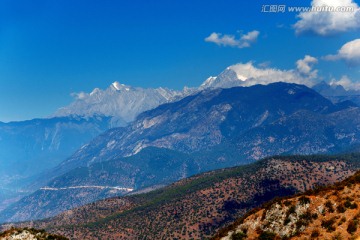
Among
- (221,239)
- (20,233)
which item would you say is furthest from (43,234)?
(221,239)

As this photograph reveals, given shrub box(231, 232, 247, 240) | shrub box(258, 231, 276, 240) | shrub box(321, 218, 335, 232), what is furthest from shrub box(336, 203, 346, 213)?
shrub box(231, 232, 247, 240)

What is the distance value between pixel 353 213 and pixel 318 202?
328 inches

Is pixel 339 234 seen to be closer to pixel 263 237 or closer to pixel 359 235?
pixel 359 235

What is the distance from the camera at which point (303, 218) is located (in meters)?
73.8

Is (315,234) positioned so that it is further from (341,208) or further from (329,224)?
(341,208)

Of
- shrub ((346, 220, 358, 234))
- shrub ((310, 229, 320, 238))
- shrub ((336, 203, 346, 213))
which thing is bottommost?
shrub ((310, 229, 320, 238))

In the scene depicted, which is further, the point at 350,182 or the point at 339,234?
the point at 350,182

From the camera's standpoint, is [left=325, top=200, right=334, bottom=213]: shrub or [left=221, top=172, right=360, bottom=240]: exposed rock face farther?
[left=325, top=200, right=334, bottom=213]: shrub

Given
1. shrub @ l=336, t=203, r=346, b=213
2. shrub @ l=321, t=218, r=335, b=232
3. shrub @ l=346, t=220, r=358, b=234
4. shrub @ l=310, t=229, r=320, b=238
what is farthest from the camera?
shrub @ l=336, t=203, r=346, b=213

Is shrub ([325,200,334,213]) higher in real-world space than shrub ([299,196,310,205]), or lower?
lower

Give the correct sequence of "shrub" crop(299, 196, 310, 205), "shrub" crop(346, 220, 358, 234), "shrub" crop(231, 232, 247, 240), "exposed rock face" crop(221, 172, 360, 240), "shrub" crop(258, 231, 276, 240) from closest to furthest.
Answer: "shrub" crop(346, 220, 358, 234) < "exposed rock face" crop(221, 172, 360, 240) < "shrub" crop(258, 231, 276, 240) < "shrub" crop(299, 196, 310, 205) < "shrub" crop(231, 232, 247, 240)

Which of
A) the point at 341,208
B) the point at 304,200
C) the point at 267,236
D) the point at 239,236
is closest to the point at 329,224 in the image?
the point at 341,208

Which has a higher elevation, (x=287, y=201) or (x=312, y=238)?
(x=287, y=201)

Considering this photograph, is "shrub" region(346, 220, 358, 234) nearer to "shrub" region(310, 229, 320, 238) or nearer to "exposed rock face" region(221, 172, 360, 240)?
"exposed rock face" region(221, 172, 360, 240)
